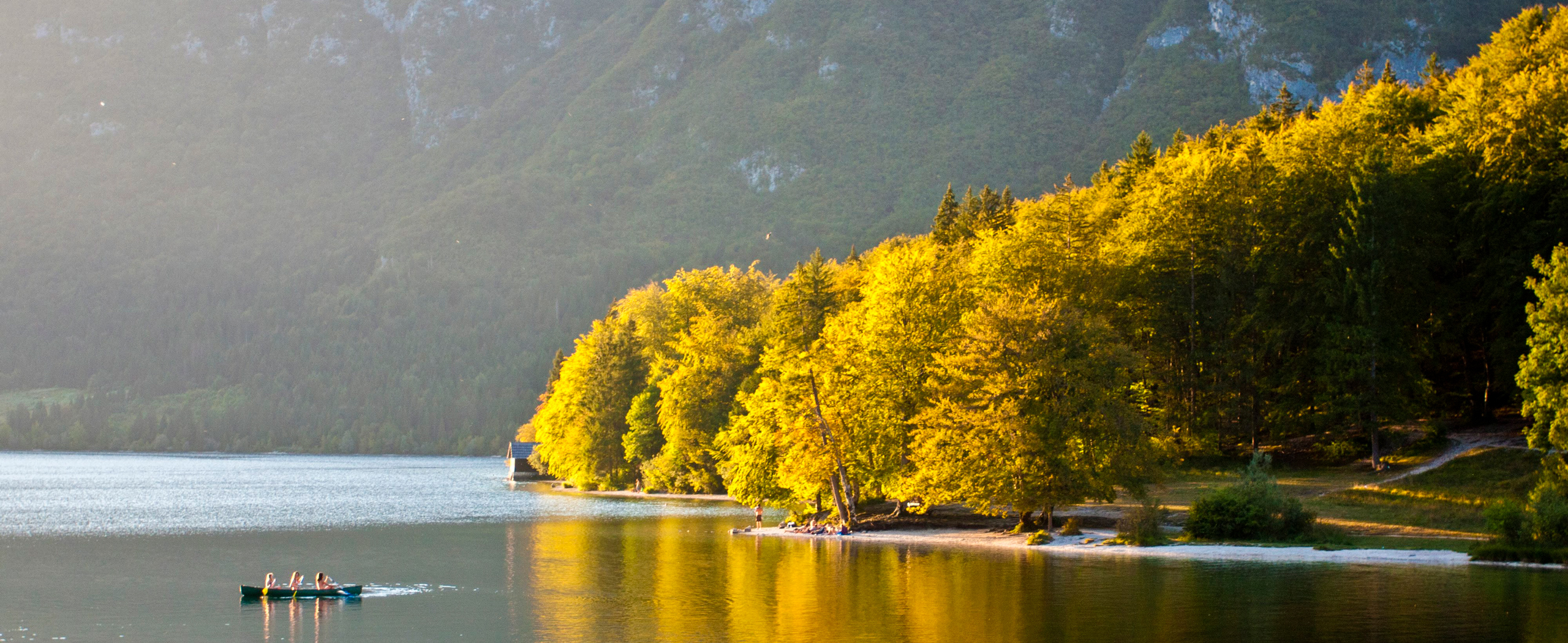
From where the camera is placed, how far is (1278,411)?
65750 millimetres

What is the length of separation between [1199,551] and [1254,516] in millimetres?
3712

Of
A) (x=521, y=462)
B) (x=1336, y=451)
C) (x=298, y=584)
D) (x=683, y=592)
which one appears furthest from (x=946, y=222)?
(x=298, y=584)

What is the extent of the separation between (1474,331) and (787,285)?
39.1 metres

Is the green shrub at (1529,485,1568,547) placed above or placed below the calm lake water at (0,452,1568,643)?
above

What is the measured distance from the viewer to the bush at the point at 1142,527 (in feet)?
174

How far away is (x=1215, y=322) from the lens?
69125 millimetres

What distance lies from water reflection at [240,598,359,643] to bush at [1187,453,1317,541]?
34.1 metres

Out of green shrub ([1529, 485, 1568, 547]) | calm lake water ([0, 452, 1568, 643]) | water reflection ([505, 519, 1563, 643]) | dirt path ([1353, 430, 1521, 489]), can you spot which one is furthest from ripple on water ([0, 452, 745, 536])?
green shrub ([1529, 485, 1568, 547])

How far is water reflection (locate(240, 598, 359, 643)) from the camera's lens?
1341 inches

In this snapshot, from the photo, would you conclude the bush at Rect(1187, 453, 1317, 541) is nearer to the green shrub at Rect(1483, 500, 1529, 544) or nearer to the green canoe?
the green shrub at Rect(1483, 500, 1529, 544)

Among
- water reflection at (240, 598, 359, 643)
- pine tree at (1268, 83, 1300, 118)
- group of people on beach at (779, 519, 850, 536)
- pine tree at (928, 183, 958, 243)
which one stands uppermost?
pine tree at (1268, 83, 1300, 118)

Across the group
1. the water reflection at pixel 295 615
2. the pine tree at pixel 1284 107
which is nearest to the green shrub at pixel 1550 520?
the water reflection at pixel 295 615

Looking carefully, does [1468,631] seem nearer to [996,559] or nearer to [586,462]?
[996,559]

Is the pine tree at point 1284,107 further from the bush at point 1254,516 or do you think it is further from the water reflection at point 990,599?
the water reflection at point 990,599
